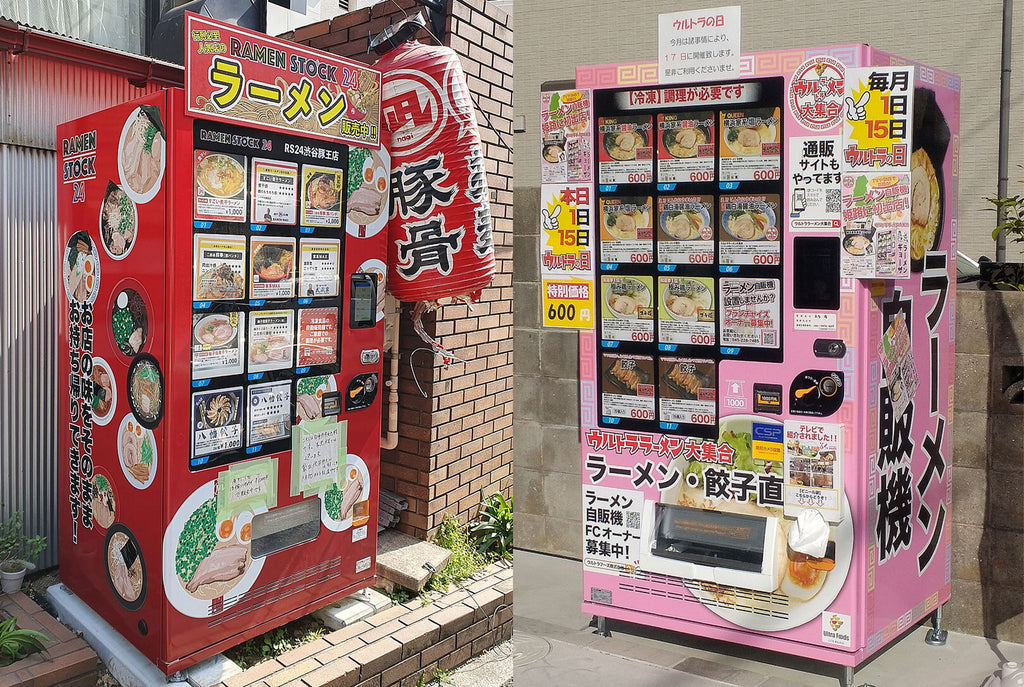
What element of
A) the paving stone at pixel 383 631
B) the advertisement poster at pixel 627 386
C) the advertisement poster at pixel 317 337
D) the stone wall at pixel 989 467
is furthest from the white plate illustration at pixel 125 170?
the stone wall at pixel 989 467

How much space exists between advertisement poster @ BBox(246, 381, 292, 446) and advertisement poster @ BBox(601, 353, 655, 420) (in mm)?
1183

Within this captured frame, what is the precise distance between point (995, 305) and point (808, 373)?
31.9 inches

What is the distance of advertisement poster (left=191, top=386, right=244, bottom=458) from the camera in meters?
2.79

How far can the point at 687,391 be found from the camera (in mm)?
2838

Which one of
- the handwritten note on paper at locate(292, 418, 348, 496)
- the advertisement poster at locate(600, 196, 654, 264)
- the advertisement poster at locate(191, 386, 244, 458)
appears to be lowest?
the handwritten note on paper at locate(292, 418, 348, 496)

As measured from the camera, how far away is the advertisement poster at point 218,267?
2.71 meters

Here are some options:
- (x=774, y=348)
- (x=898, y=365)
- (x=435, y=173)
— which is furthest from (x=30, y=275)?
(x=898, y=365)

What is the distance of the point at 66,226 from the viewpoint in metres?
3.33

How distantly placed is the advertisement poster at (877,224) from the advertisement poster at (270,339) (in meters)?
1.95

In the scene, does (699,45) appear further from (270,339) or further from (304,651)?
(304,651)

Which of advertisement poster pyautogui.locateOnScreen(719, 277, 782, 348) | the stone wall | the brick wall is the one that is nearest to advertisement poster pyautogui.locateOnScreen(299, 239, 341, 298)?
the brick wall

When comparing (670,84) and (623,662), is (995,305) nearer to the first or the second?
(670,84)

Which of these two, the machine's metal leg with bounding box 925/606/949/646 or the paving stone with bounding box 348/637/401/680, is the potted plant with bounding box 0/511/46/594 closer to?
the paving stone with bounding box 348/637/401/680

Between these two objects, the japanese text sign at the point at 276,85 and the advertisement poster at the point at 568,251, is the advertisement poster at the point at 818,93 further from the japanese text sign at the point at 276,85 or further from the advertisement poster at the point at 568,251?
the japanese text sign at the point at 276,85
